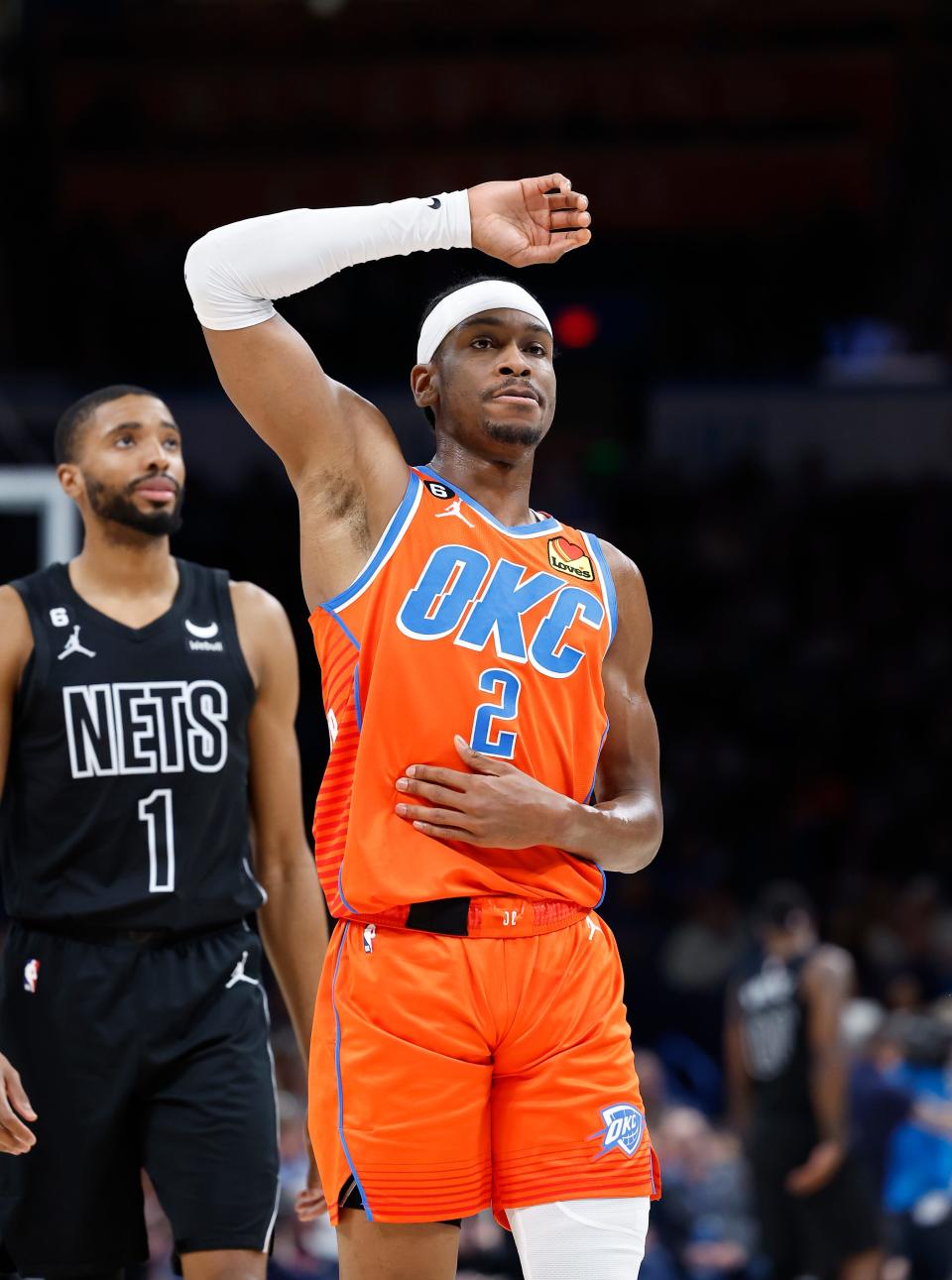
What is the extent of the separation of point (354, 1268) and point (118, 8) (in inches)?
687

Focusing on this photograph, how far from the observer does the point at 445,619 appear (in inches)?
129

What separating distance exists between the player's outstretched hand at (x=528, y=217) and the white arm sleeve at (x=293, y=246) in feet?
0.13

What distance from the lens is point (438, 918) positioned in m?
3.19

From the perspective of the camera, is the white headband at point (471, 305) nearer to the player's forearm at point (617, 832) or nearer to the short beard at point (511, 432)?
the short beard at point (511, 432)

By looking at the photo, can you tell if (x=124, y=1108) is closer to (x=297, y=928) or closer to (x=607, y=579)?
(x=297, y=928)

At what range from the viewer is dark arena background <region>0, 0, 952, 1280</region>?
1333 cm

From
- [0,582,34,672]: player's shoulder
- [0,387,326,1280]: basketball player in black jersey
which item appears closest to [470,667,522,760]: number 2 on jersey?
[0,387,326,1280]: basketball player in black jersey

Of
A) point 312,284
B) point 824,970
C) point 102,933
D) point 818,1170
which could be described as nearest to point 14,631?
point 102,933

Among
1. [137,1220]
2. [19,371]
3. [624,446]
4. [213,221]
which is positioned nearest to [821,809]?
[624,446]

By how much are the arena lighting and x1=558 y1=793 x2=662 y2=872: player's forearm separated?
1463cm

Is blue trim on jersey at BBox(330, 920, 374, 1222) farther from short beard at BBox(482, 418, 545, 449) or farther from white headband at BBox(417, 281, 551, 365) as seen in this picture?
white headband at BBox(417, 281, 551, 365)

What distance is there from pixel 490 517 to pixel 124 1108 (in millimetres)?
1559

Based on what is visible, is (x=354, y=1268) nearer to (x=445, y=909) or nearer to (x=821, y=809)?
(x=445, y=909)

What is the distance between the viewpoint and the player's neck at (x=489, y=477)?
3.53m
